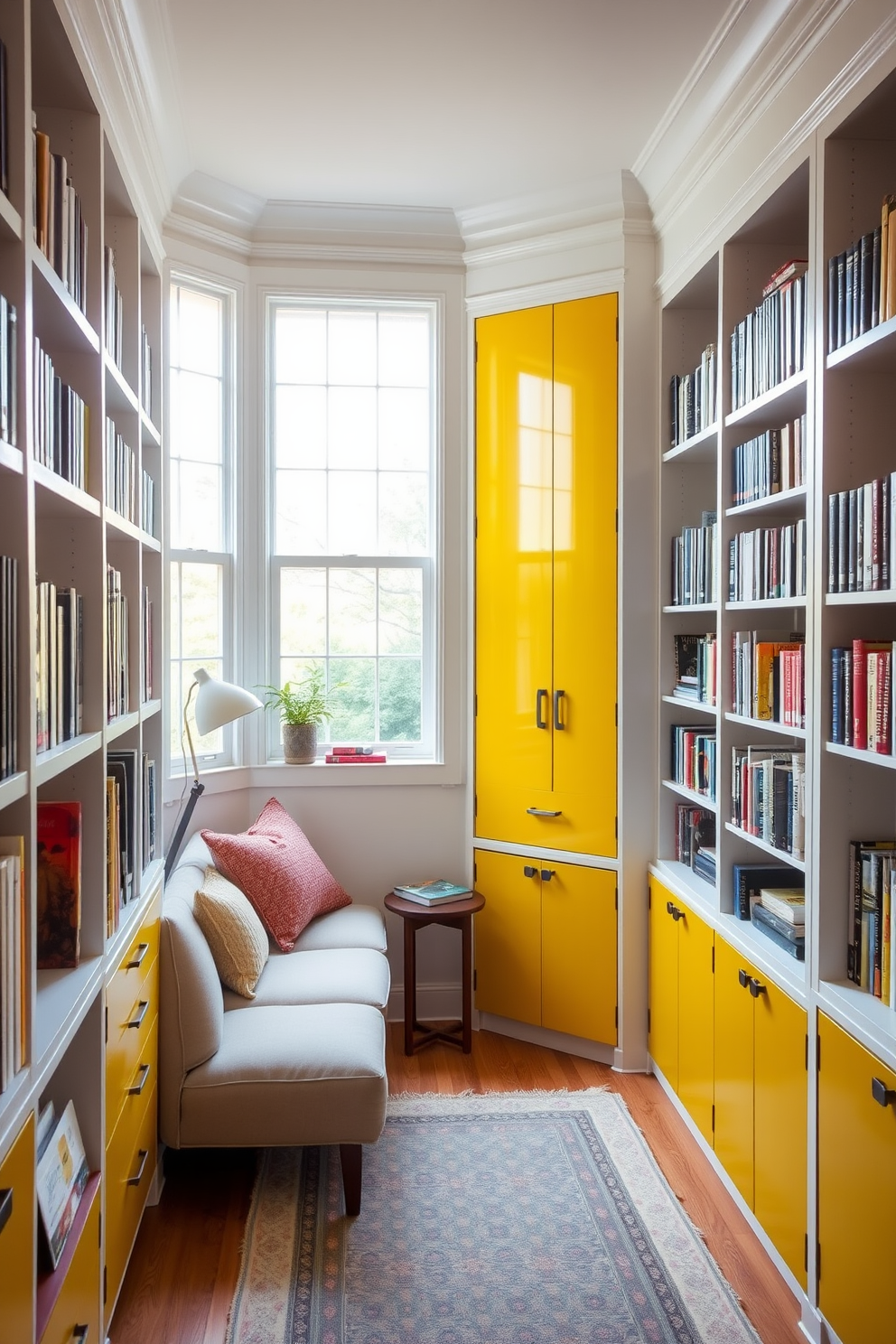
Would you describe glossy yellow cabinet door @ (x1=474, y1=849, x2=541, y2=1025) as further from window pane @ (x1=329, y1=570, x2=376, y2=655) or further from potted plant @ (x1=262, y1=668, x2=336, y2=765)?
window pane @ (x1=329, y1=570, x2=376, y2=655)

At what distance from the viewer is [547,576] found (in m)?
3.64

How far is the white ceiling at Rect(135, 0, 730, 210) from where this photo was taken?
2.51 meters

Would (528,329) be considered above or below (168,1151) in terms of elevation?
above

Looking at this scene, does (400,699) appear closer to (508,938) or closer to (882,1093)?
(508,938)

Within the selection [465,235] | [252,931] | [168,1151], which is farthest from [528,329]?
[168,1151]

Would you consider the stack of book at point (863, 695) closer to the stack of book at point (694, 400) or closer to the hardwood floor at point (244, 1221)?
the stack of book at point (694, 400)

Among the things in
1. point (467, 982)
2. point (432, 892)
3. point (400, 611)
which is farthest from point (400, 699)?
point (467, 982)

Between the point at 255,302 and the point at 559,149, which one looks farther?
the point at 255,302

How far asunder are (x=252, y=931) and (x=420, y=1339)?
1251 mm

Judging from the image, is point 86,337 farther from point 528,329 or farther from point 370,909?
point 370,909

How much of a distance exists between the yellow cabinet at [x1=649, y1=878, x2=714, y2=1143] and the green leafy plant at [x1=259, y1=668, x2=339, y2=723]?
1503mm

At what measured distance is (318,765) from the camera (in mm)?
3875

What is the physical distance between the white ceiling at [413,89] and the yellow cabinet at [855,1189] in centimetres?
256

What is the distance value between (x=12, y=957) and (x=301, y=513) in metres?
2.83
